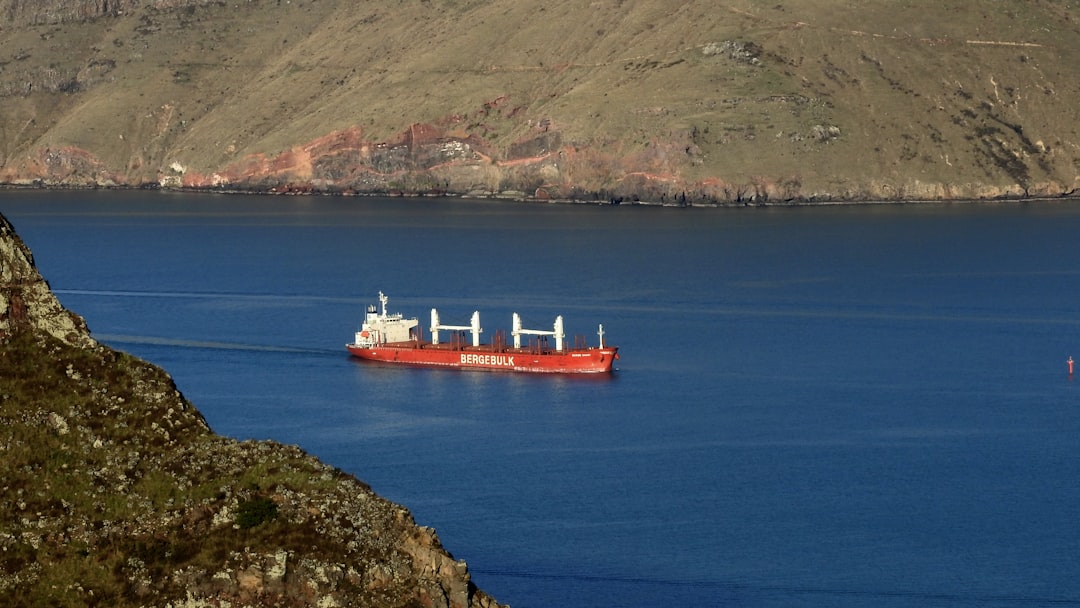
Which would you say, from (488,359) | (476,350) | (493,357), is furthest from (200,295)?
(493,357)

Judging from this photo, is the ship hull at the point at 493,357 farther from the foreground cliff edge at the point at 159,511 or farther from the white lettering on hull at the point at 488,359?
the foreground cliff edge at the point at 159,511

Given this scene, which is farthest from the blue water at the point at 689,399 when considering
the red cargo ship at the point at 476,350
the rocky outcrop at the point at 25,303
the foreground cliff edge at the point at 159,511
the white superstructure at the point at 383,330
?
the foreground cliff edge at the point at 159,511

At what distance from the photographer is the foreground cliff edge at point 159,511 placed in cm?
2589

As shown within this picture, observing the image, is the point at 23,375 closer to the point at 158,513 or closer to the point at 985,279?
the point at 158,513

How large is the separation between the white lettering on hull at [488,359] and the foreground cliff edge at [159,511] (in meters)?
69.5

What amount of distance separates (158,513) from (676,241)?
137 metres

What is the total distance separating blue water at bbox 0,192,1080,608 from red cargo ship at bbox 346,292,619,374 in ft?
6.29

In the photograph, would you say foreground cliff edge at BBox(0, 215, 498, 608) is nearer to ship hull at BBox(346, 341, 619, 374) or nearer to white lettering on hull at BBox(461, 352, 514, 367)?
ship hull at BBox(346, 341, 619, 374)

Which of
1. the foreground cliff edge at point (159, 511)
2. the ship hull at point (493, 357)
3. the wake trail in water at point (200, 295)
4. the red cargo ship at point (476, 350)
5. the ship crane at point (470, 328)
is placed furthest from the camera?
the wake trail in water at point (200, 295)

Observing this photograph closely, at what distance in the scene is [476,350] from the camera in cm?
9994

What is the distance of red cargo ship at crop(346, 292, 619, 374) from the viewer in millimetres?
96062

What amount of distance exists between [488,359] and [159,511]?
7184cm

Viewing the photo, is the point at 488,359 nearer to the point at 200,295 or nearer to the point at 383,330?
the point at 383,330

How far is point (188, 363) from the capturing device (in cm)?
9769
